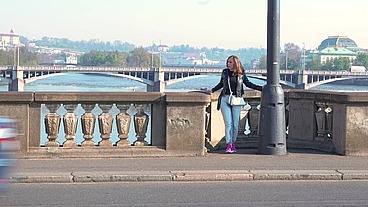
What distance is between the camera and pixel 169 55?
655ft

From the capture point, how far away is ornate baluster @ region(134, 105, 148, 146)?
11.1 metres

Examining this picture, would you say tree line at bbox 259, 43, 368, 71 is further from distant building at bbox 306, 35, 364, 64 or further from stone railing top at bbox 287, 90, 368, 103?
stone railing top at bbox 287, 90, 368, 103

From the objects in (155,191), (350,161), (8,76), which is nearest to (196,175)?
(155,191)

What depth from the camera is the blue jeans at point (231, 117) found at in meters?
11.5

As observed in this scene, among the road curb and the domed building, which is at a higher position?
the domed building

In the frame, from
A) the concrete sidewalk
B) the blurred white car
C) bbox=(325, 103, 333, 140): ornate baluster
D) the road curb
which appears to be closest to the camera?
the blurred white car

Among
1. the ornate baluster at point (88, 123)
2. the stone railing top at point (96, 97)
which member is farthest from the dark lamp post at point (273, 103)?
the ornate baluster at point (88, 123)

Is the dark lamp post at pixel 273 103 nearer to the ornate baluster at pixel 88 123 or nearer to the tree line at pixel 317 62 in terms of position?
the ornate baluster at pixel 88 123

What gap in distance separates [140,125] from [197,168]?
143 cm

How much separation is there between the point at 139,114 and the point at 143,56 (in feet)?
424

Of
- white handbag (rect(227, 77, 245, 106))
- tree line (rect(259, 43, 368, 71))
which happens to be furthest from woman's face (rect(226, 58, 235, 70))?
tree line (rect(259, 43, 368, 71))

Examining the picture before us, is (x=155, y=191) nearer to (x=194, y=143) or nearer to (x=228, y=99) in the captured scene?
(x=194, y=143)

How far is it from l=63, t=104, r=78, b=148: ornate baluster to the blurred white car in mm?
4274

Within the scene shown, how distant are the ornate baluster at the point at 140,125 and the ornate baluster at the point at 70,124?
0.91 m
